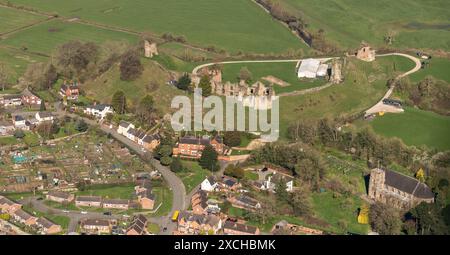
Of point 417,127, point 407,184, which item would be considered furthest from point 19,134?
point 417,127

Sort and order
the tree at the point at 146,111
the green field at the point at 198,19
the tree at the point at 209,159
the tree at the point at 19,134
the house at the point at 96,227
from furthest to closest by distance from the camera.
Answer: the green field at the point at 198,19 → the tree at the point at 146,111 → the tree at the point at 19,134 → the tree at the point at 209,159 → the house at the point at 96,227

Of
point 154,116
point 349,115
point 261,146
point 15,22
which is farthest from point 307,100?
point 15,22

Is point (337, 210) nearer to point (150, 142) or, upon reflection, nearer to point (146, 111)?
point (150, 142)

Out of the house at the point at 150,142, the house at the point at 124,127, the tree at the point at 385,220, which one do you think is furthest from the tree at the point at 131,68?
the tree at the point at 385,220

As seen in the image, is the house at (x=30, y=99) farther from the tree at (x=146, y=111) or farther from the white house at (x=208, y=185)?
the white house at (x=208, y=185)
